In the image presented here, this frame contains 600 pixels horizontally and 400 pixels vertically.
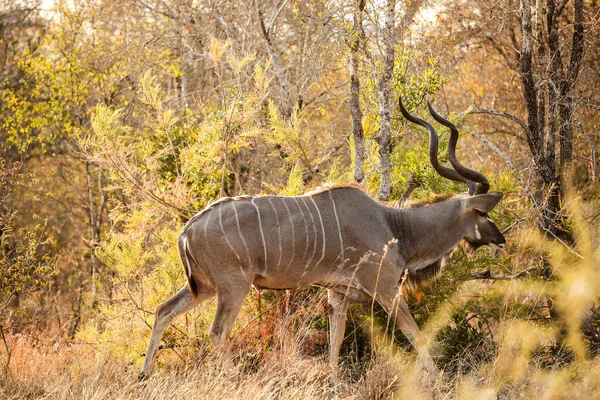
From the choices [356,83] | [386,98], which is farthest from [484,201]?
[356,83]

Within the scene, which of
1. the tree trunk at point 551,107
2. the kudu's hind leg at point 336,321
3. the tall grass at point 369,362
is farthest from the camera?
the tree trunk at point 551,107

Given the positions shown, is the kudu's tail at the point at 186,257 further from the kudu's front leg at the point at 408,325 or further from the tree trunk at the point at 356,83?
the tree trunk at the point at 356,83

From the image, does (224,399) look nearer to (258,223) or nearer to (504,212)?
(258,223)

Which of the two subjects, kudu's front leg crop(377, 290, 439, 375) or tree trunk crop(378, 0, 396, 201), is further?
tree trunk crop(378, 0, 396, 201)

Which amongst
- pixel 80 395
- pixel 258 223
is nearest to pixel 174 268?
pixel 258 223

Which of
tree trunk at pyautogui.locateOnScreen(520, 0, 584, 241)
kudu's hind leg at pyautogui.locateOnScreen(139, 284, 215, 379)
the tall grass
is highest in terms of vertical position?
tree trunk at pyautogui.locateOnScreen(520, 0, 584, 241)

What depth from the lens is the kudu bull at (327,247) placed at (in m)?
4.38

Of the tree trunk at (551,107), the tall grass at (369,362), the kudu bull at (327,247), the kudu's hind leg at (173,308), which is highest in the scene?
the tree trunk at (551,107)

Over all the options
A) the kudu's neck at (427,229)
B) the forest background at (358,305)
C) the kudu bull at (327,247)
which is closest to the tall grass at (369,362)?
the forest background at (358,305)

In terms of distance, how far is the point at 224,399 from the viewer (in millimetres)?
3803

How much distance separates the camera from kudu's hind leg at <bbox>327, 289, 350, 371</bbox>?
485 cm

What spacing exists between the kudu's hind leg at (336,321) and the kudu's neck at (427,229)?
1.56 feet

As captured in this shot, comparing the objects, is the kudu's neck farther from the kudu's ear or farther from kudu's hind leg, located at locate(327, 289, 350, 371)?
kudu's hind leg, located at locate(327, 289, 350, 371)

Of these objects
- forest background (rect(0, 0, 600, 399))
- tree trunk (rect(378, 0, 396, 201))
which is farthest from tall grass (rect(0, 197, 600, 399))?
tree trunk (rect(378, 0, 396, 201))
